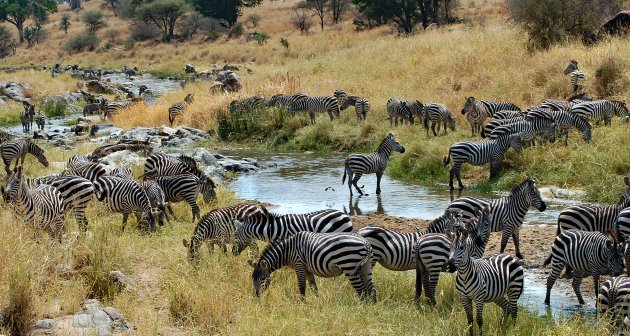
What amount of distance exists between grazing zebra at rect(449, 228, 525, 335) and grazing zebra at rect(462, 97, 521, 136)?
41.3 ft

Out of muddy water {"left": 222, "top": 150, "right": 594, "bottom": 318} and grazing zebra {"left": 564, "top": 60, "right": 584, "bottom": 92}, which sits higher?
grazing zebra {"left": 564, "top": 60, "right": 584, "bottom": 92}

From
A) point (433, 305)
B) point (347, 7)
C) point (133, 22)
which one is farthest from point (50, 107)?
point (133, 22)

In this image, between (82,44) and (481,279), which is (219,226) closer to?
(481,279)

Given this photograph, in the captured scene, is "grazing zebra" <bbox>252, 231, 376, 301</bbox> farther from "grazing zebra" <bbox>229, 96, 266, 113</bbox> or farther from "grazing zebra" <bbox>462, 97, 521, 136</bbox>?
"grazing zebra" <bbox>229, 96, 266, 113</bbox>

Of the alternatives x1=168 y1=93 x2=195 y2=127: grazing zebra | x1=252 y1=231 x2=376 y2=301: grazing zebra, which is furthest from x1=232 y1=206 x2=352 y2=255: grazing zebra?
x1=168 y1=93 x2=195 y2=127: grazing zebra

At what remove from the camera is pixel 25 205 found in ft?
31.1

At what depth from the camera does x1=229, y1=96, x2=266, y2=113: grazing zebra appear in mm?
25984

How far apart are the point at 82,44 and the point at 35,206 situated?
70779 millimetres

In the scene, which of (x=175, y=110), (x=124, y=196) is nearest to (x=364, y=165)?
(x=124, y=196)

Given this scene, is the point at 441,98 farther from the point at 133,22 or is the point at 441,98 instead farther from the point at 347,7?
the point at 133,22

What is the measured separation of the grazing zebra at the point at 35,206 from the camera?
9.41 meters

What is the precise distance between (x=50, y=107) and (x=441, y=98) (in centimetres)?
1853

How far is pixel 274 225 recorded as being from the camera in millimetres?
10055

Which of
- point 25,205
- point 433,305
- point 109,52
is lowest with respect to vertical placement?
point 433,305
